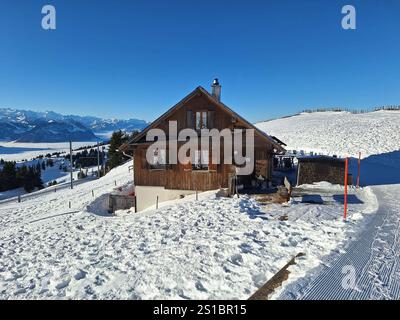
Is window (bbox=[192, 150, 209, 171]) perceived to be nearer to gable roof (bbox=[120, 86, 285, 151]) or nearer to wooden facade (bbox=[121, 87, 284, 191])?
wooden facade (bbox=[121, 87, 284, 191])

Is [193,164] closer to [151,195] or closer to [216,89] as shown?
[151,195]

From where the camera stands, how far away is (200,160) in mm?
18969

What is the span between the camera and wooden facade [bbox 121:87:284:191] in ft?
60.8

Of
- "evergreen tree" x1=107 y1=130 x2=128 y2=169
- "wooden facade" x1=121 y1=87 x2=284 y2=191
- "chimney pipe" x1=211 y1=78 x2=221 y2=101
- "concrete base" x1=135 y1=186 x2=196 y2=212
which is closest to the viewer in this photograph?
"wooden facade" x1=121 y1=87 x2=284 y2=191

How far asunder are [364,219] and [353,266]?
15.3 feet

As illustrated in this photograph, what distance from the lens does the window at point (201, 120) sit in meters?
19.2

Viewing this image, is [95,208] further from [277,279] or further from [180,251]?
[277,279]

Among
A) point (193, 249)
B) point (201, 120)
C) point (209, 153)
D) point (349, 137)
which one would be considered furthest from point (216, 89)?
point (349, 137)

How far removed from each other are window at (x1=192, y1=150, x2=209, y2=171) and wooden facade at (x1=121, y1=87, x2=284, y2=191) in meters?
0.26

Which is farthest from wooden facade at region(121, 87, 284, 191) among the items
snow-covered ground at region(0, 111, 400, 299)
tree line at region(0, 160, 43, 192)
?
tree line at region(0, 160, 43, 192)

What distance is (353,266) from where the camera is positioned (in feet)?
21.9

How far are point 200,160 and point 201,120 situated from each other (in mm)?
2711

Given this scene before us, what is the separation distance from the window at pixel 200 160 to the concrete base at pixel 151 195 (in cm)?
188
